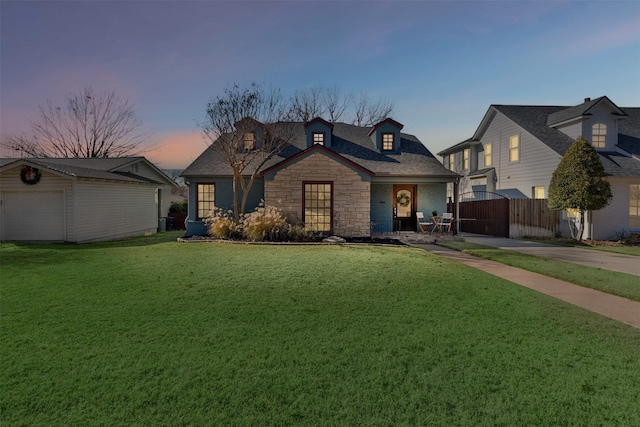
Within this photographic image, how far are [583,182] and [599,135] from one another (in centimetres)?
560

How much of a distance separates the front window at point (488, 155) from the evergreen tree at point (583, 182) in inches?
292

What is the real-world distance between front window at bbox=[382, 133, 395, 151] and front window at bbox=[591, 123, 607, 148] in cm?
1013

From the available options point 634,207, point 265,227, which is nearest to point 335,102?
point 265,227

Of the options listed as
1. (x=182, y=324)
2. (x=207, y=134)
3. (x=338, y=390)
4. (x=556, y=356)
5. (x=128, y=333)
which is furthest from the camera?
(x=207, y=134)

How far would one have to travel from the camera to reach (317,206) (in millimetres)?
15555

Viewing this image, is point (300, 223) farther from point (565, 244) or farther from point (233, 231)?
point (565, 244)

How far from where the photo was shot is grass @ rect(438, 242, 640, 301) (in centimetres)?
641

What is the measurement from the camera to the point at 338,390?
9.37 ft

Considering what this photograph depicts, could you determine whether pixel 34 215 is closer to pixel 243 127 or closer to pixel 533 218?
pixel 243 127

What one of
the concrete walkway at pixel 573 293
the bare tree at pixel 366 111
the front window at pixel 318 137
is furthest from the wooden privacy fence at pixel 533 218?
the bare tree at pixel 366 111

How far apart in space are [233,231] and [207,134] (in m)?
6.05

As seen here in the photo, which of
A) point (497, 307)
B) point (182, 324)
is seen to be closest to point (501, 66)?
point (497, 307)

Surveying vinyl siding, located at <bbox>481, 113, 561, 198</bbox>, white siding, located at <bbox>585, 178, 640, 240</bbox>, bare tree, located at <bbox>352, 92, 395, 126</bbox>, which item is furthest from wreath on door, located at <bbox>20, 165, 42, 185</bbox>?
bare tree, located at <bbox>352, 92, 395, 126</bbox>

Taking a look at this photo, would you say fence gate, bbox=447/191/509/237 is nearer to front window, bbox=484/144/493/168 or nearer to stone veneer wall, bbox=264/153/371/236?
front window, bbox=484/144/493/168
